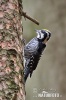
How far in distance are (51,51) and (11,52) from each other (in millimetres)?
2943

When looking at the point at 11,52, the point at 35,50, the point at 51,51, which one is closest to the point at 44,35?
the point at 35,50

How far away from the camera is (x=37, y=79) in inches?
230

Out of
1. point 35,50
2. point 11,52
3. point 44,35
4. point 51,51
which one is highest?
point 11,52

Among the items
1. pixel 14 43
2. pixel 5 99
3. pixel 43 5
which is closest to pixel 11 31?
pixel 14 43

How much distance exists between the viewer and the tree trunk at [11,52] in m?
2.79

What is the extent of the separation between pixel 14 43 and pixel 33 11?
3.13 meters

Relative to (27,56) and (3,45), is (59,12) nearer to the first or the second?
(27,56)

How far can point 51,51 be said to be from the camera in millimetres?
5910

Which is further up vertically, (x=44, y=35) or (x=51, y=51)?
(x=44, y=35)

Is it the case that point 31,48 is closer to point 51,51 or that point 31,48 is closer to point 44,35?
point 44,35

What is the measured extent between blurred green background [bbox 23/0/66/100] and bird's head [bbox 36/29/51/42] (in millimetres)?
677

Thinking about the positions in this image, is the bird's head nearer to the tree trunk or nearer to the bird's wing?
the bird's wing

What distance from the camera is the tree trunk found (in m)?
2.79

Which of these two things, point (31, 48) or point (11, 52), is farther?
point (31, 48)
